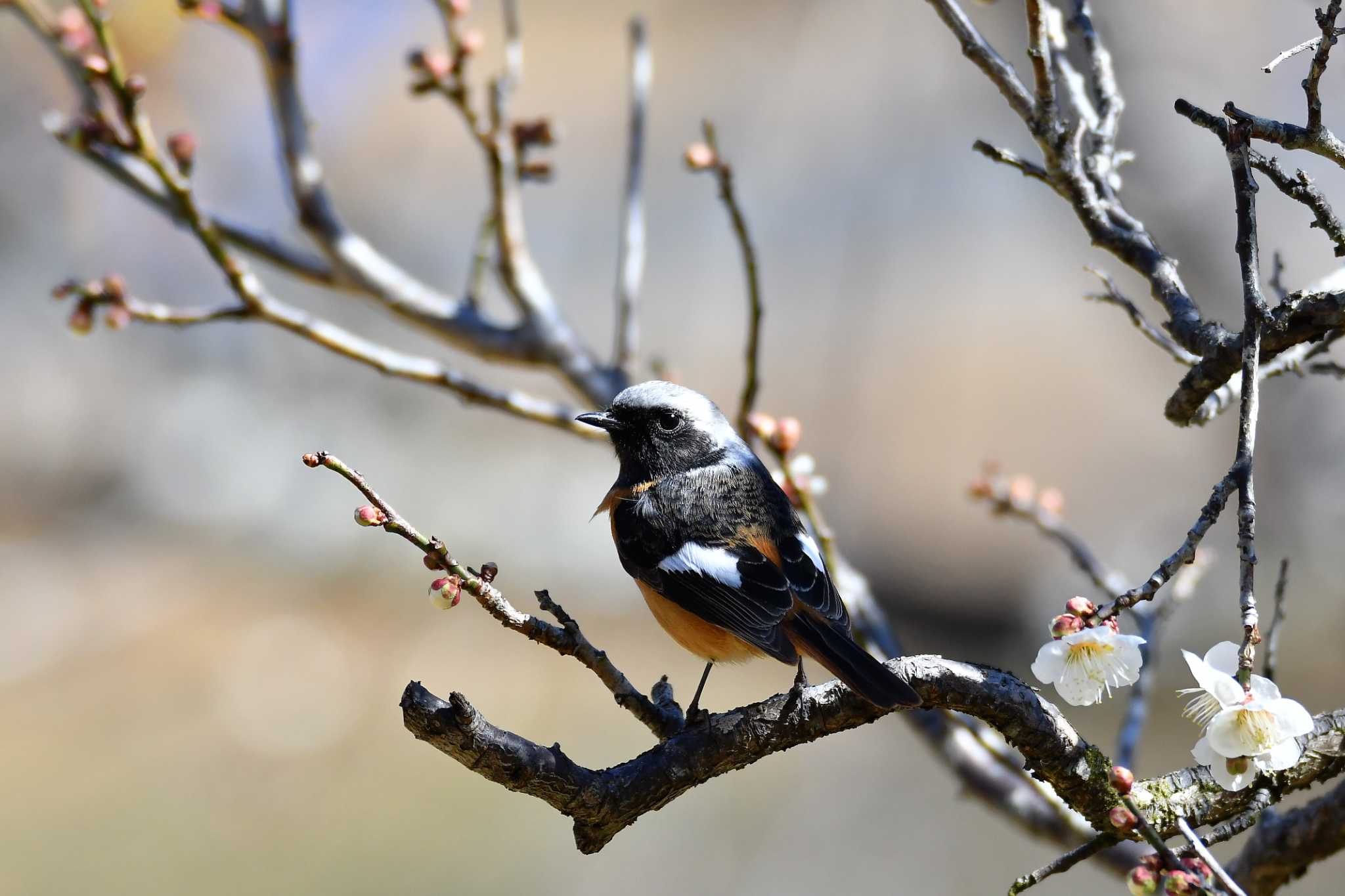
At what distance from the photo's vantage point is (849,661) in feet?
6.84

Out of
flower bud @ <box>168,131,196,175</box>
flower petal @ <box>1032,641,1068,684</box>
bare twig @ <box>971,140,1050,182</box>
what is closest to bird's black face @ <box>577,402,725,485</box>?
flower bud @ <box>168,131,196,175</box>

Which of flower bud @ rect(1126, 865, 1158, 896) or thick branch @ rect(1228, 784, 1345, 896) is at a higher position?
thick branch @ rect(1228, 784, 1345, 896)

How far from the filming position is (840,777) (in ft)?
25.0

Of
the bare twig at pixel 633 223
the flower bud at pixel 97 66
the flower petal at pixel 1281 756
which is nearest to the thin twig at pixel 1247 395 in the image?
the flower petal at pixel 1281 756

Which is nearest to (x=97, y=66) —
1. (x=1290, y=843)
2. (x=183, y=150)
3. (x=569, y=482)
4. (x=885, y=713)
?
(x=183, y=150)

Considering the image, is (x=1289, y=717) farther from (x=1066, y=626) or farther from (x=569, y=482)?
(x=569, y=482)

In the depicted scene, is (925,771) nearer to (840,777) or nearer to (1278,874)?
(840,777)

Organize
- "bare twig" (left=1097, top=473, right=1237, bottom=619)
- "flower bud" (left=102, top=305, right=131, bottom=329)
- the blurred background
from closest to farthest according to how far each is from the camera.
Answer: "bare twig" (left=1097, top=473, right=1237, bottom=619) < "flower bud" (left=102, top=305, right=131, bottom=329) < the blurred background

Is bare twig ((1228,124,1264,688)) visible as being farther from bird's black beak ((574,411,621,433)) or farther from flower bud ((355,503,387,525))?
bird's black beak ((574,411,621,433))

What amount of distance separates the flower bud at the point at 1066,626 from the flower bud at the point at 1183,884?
31 cm

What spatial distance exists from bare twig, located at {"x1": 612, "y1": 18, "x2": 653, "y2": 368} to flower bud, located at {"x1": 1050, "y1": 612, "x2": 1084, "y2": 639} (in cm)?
218

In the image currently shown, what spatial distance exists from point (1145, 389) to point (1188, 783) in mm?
8084

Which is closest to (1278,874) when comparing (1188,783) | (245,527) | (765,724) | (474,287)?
(1188,783)

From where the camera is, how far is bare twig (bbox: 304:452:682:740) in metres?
1.50
